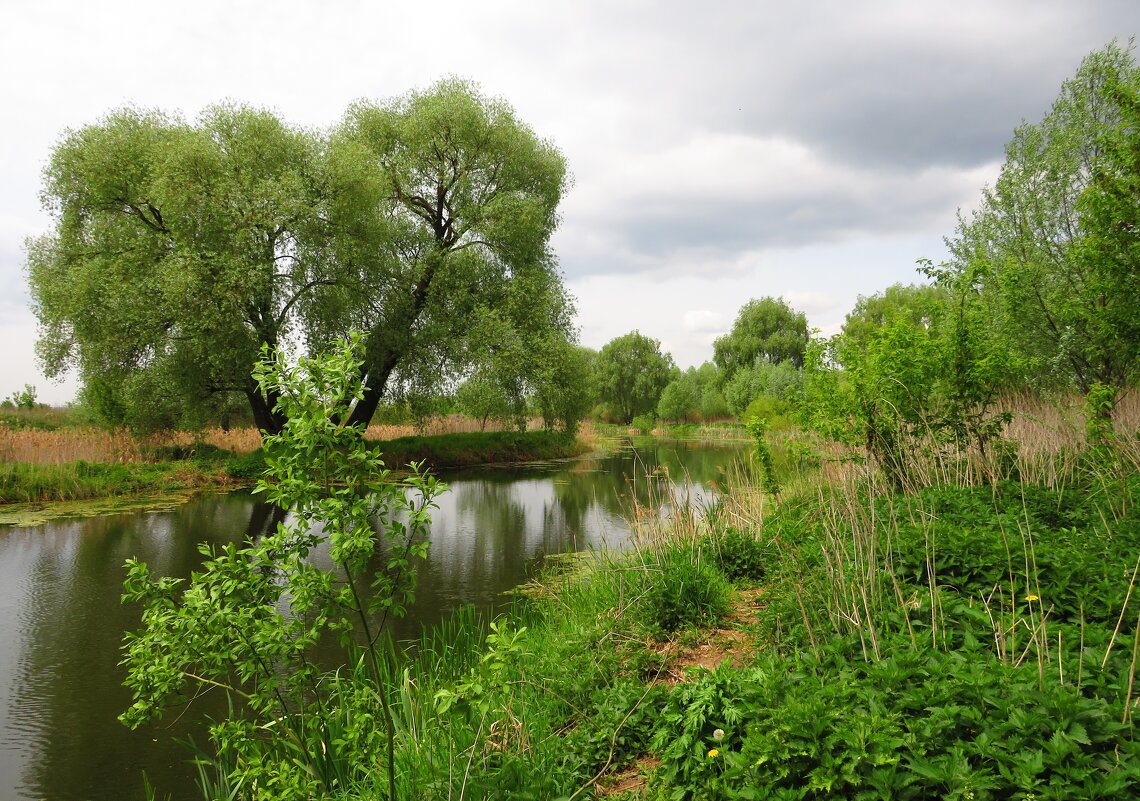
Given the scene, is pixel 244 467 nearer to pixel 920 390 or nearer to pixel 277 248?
pixel 277 248

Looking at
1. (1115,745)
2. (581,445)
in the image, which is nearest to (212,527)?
(1115,745)

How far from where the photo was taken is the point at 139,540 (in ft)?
35.0

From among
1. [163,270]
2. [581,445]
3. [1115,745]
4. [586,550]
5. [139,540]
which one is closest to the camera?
[1115,745]

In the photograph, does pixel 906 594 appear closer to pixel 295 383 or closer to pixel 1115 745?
pixel 1115 745

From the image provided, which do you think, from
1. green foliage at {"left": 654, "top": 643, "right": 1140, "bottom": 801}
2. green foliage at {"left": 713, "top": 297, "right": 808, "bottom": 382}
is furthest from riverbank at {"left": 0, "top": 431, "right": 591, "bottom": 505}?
green foliage at {"left": 713, "top": 297, "right": 808, "bottom": 382}

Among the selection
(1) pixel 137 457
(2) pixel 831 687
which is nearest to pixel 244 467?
(1) pixel 137 457

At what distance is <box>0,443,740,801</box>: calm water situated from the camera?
14.3ft

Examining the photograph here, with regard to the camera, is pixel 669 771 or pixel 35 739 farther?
pixel 35 739

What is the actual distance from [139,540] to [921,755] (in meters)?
12.4

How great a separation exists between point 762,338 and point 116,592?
51.0 m

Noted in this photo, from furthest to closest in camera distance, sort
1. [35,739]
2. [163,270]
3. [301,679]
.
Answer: [163,270]
[35,739]
[301,679]

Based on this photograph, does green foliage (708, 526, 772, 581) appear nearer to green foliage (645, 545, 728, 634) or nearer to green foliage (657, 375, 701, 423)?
green foliage (645, 545, 728, 634)

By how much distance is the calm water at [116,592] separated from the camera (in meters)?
4.34

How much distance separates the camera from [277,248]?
1783cm
